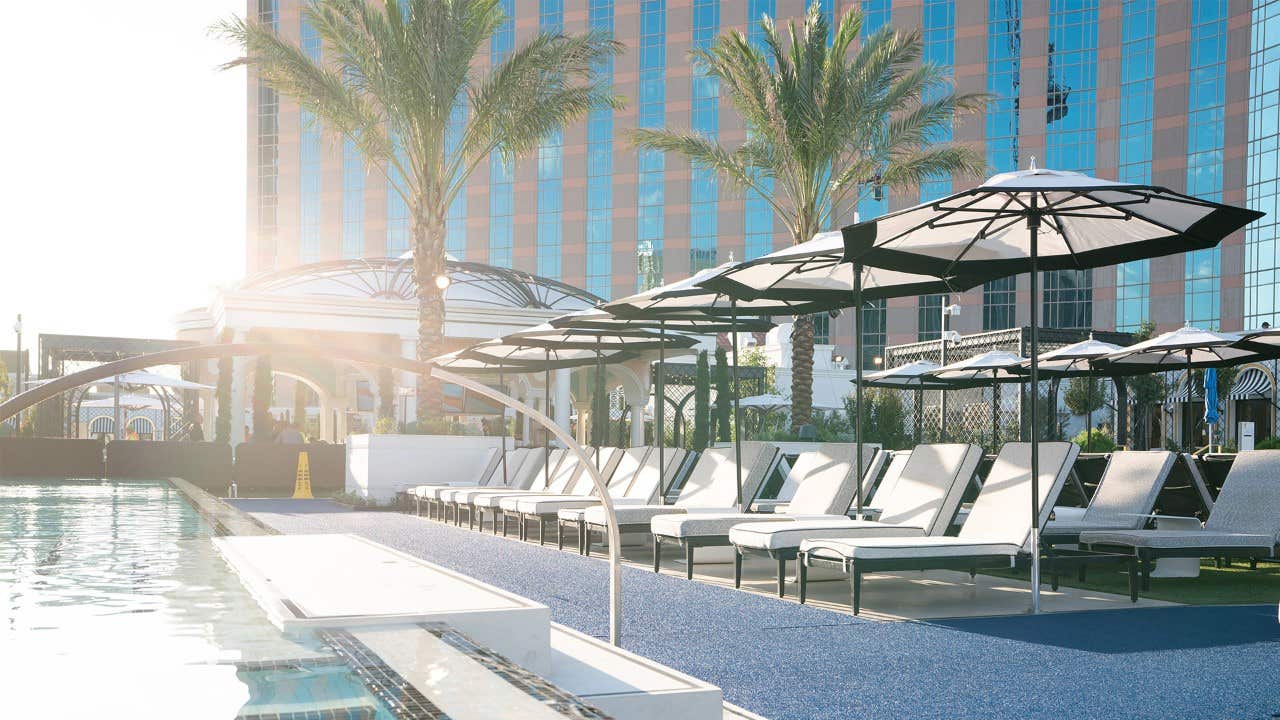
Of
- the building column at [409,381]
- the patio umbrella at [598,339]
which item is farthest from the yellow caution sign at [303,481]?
the patio umbrella at [598,339]

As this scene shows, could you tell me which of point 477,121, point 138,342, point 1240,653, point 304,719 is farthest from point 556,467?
point 138,342

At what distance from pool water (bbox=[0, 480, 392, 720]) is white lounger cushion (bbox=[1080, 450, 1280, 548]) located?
6.50 m

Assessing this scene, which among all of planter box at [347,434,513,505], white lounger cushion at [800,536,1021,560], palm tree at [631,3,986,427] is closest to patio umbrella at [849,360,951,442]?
palm tree at [631,3,986,427]

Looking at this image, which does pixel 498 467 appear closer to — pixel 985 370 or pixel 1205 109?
pixel 985 370

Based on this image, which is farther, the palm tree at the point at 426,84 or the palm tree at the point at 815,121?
the palm tree at the point at 815,121

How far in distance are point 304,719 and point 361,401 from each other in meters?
35.9

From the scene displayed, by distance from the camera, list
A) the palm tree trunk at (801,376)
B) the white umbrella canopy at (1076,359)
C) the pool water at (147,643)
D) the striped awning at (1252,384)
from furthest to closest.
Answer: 1. the striped awning at (1252,384)
2. the palm tree trunk at (801,376)
3. the white umbrella canopy at (1076,359)
4. the pool water at (147,643)

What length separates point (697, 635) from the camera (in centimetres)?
635

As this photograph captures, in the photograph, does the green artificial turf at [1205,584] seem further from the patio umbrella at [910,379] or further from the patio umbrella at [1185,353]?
the patio umbrella at [910,379]

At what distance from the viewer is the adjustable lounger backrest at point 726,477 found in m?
11.1

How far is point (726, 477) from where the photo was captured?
11.5m

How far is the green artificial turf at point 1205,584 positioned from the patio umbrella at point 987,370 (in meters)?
6.75

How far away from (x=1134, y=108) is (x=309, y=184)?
158 ft

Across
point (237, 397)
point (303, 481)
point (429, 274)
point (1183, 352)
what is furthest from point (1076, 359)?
point (237, 397)
